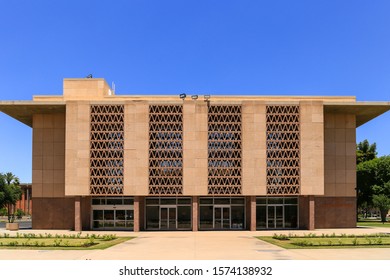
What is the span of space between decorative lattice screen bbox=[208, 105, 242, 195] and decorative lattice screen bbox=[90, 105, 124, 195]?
342 inches

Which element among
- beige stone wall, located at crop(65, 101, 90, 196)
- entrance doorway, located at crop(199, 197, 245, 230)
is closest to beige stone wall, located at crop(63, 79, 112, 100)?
beige stone wall, located at crop(65, 101, 90, 196)

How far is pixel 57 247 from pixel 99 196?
19438 mm

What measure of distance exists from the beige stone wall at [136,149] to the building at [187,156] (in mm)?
95

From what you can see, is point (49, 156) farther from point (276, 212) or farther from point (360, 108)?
point (360, 108)

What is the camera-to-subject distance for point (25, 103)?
46.1 metres

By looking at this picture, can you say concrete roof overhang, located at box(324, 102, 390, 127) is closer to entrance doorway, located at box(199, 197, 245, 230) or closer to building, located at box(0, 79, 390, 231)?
building, located at box(0, 79, 390, 231)

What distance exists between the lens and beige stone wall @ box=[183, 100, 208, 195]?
45344 mm

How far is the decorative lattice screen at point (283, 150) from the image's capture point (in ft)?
151

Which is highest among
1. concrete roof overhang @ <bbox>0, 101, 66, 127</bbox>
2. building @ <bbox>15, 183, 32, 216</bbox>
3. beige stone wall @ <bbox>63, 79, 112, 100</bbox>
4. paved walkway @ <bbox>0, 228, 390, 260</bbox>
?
beige stone wall @ <bbox>63, 79, 112, 100</bbox>

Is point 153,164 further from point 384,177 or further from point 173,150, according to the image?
point 384,177

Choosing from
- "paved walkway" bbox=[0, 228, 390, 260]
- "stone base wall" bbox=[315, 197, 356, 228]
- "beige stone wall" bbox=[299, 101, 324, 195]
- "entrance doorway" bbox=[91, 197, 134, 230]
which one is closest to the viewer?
"paved walkway" bbox=[0, 228, 390, 260]

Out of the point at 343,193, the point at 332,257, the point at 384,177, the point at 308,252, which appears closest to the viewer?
the point at 332,257

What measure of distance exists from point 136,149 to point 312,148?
17.0m
